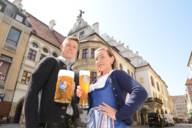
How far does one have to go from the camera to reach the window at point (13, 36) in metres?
19.2

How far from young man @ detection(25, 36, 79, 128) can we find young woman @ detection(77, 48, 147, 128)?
12.0 inches

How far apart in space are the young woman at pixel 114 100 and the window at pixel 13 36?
2009cm

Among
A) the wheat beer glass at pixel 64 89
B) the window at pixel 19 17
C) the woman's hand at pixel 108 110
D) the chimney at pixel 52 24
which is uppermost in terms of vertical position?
the chimney at pixel 52 24

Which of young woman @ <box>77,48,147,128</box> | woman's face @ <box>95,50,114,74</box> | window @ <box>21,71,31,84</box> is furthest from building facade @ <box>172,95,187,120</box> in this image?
young woman @ <box>77,48,147,128</box>

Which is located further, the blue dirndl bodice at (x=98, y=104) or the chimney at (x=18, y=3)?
the chimney at (x=18, y=3)

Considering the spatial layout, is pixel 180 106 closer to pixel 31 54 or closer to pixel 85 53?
pixel 85 53

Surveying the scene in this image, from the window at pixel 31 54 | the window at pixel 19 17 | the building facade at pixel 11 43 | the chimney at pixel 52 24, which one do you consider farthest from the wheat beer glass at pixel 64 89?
the chimney at pixel 52 24

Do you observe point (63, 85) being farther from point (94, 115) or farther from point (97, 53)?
point (97, 53)

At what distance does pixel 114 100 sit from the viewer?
2.08 meters

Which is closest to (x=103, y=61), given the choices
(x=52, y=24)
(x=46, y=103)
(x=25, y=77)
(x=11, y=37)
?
(x=46, y=103)

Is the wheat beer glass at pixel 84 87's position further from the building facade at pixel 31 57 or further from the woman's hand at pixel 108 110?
the building facade at pixel 31 57

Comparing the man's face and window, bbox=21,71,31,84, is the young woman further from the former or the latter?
window, bbox=21,71,31,84

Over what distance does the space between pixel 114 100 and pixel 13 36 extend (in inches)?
821

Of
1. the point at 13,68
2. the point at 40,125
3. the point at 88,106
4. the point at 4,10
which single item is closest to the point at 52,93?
the point at 40,125
